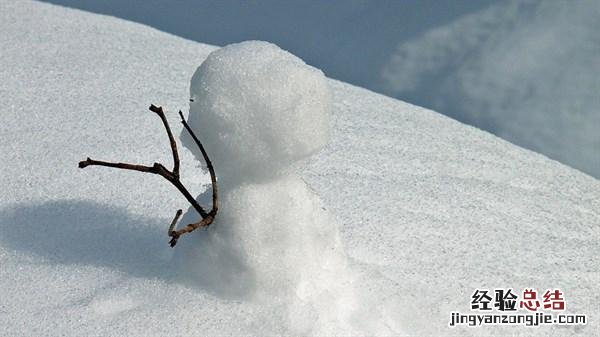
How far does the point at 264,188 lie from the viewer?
5.46 ft

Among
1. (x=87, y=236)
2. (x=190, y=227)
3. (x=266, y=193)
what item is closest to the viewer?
(x=190, y=227)

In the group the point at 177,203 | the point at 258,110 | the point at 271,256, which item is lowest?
the point at 271,256

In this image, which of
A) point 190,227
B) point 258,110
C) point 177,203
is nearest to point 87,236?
point 177,203

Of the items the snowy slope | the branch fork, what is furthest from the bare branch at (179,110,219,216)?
the snowy slope

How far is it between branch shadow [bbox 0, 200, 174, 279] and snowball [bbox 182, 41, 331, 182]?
1.00 ft

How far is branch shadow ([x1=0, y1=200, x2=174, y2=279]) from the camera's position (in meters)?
1.76

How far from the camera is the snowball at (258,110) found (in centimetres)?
157

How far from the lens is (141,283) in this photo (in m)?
1.66

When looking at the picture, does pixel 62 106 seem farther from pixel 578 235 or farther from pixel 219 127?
pixel 578 235

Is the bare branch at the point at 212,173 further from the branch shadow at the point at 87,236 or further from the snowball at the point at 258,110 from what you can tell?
the branch shadow at the point at 87,236

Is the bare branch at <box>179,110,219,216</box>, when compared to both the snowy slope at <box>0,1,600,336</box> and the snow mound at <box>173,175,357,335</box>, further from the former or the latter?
the snowy slope at <box>0,1,600,336</box>

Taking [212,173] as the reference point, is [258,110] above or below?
above

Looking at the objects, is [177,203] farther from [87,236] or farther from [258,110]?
[258,110]

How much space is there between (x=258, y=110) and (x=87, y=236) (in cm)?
60
